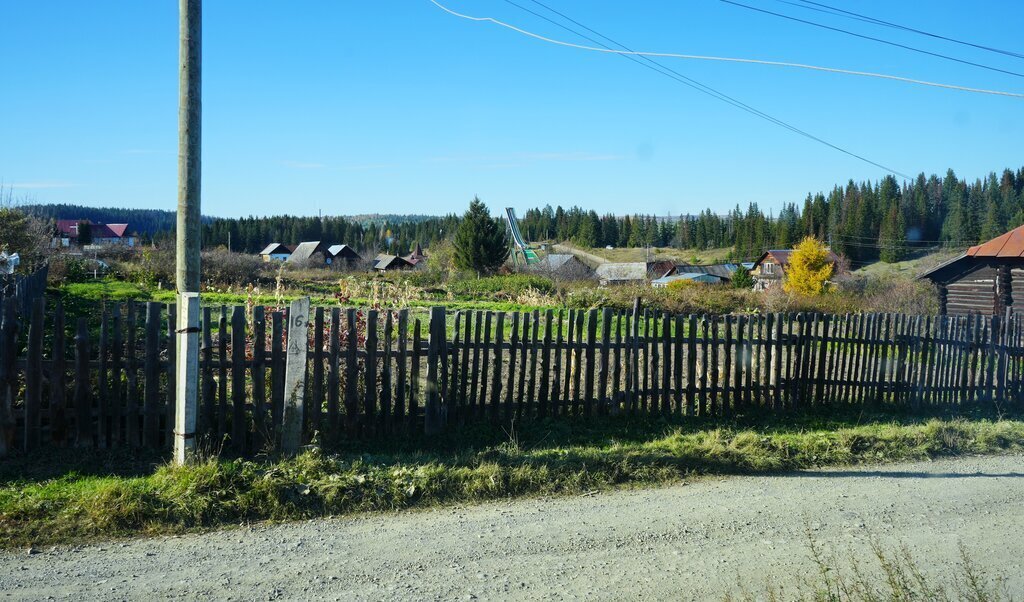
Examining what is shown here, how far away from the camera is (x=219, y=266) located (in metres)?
35.0

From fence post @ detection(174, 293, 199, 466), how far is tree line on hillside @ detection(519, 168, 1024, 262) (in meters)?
112

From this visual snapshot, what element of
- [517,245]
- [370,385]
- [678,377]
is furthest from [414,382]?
[517,245]

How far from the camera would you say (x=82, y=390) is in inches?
261

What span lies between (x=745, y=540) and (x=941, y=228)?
12789 centimetres

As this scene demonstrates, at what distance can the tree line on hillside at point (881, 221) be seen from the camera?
4257 inches

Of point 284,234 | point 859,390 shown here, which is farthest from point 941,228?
point 859,390

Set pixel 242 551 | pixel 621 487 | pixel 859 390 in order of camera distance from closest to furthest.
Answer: pixel 242 551 → pixel 621 487 → pixel 859 390

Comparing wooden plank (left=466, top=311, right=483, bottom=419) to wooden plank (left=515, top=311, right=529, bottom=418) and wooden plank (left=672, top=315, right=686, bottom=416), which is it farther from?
wooden plank (left=672, top=315, right=686, bottom=416)

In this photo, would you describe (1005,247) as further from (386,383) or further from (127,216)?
(127,216)

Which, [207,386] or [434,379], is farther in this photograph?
[434,379]

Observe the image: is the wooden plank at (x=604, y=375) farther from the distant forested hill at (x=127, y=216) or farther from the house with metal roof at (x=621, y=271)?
the distant forested hill at (x=127, y=216)

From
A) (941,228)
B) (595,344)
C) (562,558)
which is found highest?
(941,228)

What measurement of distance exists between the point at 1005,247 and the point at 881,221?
9718 cm

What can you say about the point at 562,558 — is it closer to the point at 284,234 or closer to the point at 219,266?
the point at 219,266
